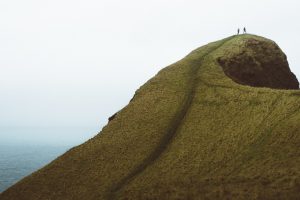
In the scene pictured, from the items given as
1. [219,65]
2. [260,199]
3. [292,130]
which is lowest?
[260,199]

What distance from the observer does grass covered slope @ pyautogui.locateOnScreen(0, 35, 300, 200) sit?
4519cm

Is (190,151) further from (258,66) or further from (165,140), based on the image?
(258,66)

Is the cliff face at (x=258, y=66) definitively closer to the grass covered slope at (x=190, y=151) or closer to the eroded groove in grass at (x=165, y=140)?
the grass covered slope at (x=190, y=151)

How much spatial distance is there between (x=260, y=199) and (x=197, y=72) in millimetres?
50822

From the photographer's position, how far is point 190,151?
2224 inches

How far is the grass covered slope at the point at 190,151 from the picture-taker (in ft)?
148

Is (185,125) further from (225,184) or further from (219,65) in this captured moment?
(219,65)

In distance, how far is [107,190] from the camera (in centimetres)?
5038

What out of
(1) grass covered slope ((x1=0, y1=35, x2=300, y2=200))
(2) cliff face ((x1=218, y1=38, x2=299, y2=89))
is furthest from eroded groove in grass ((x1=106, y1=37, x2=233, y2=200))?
(2) cliff face ((x1=218, y1=38, x2=299, y2=89))

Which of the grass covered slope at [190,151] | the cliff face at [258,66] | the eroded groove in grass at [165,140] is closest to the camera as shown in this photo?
the grass covered slope at [190,151]

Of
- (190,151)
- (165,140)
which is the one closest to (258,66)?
(165,140)

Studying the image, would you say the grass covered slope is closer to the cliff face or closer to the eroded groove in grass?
the eroded groove in grass

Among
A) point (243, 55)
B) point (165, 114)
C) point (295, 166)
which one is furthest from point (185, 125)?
point (243, 55)

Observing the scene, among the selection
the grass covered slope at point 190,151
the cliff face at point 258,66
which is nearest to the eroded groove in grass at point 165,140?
the grass covered slope at point 190,151
